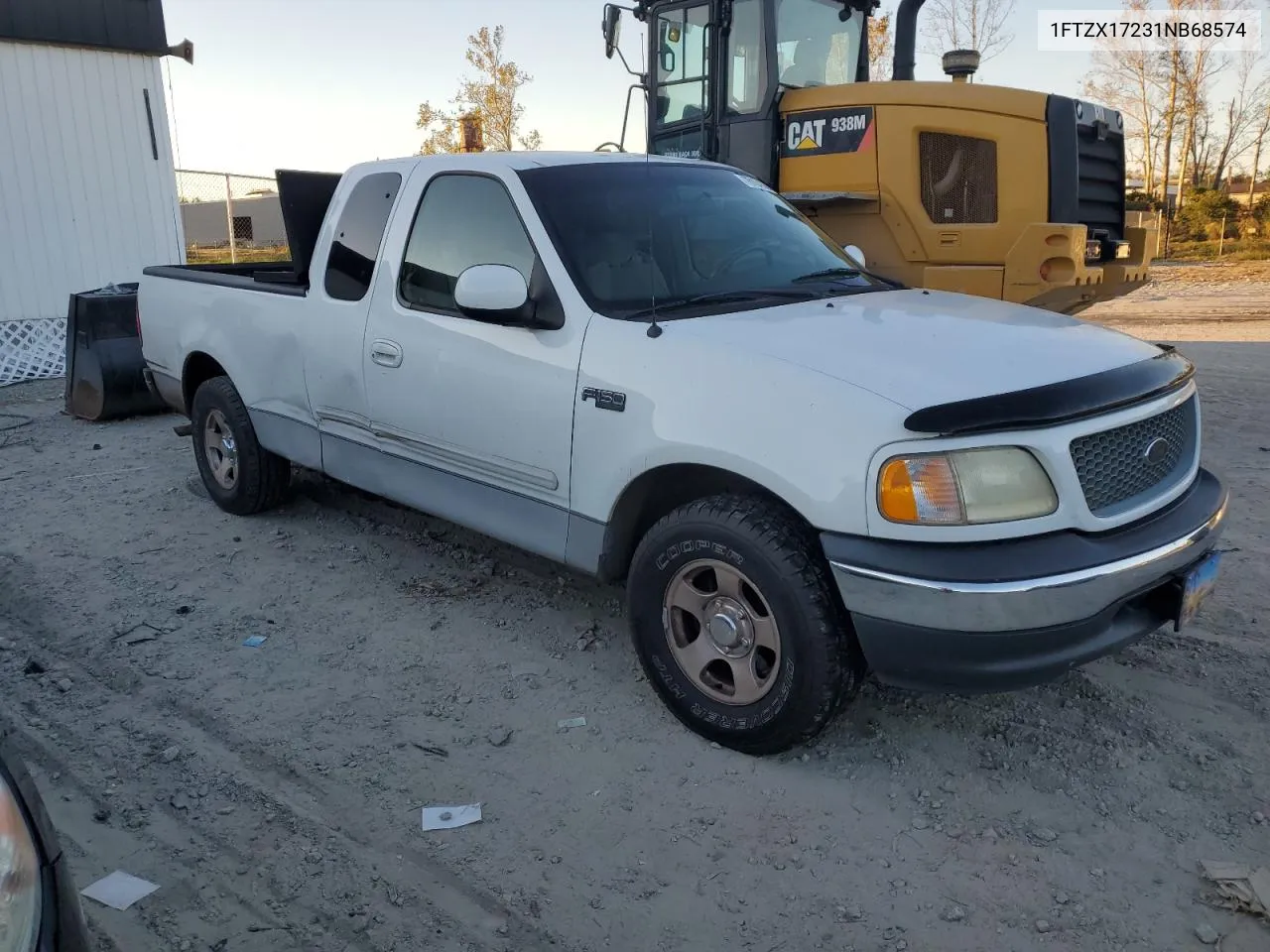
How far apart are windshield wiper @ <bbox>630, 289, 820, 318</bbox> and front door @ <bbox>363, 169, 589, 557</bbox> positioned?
11.8 inches

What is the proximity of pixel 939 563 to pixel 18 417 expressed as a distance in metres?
9.18

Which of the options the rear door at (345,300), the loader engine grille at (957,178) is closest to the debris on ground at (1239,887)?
the rear door at (345,300)

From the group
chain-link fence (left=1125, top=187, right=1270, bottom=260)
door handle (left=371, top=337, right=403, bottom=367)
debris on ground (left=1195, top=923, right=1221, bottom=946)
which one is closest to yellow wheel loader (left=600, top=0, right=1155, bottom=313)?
door handle (left=371, top=337, right=403, bottom=367)

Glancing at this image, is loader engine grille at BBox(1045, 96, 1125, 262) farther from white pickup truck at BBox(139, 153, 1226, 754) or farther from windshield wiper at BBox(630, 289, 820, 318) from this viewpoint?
windshield wiper at BBox(630, 289, 820, 318)

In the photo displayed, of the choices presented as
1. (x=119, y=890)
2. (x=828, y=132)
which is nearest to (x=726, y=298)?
(x=119, y=890)

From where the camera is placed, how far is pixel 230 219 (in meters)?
16.9

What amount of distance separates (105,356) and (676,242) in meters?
6.71

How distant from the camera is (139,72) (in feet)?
40.6

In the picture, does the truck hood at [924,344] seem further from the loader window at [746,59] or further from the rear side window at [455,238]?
the loader window at [746,59]

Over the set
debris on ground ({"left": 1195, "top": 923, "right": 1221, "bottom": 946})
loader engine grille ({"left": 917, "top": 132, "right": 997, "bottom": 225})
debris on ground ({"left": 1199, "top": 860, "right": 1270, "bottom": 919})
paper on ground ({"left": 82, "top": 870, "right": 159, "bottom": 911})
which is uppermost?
loader engine grille ({"left": 917, "top": 132, "right": 997, "bottom": 225})

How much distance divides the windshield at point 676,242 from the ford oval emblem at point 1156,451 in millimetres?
1375

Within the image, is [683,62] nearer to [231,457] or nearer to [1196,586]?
[231,457]

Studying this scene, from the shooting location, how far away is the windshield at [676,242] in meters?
3.88

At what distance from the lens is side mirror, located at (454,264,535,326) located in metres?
3.71
